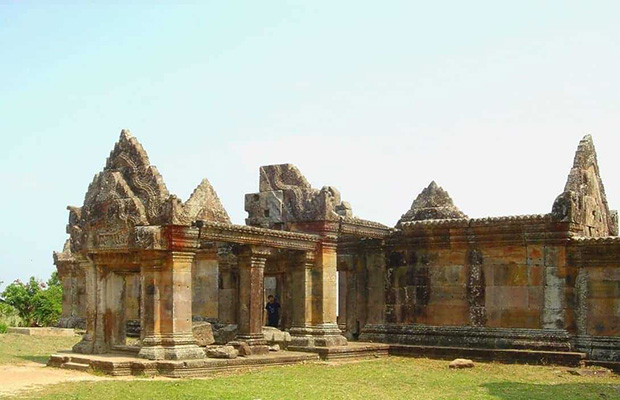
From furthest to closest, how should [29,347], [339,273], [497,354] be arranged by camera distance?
[339,273], [29,347], [497,354]

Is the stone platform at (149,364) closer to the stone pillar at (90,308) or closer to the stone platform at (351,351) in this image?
the stone pillar at (90,308)

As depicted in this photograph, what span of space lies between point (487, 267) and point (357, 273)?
13.4ft

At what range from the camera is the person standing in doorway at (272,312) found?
946 inches

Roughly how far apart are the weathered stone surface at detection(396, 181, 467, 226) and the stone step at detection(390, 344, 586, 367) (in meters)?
3.39

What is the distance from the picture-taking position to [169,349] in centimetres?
1698

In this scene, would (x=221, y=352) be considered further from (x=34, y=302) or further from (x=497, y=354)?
(x=34, y=302)

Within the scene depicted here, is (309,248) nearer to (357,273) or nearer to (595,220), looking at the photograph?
(357,273)

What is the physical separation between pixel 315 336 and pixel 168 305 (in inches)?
176

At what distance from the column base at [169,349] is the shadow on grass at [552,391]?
558cm

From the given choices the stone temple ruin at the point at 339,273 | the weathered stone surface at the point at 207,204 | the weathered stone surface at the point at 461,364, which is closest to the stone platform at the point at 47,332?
the stone temple ruin at the point at 339,273

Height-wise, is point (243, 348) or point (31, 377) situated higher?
point (243, 348)

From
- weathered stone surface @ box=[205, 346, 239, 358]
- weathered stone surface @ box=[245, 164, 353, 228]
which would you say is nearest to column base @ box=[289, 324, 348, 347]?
weathered stone surface @ box=[245, 164, 353, 228]

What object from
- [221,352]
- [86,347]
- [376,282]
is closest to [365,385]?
[221,352]

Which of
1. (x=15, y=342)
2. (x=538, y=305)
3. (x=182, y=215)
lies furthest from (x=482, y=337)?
(x=15, y=342)
